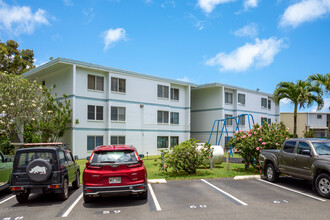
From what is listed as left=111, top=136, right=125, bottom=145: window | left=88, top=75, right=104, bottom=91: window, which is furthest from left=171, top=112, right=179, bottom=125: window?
left=88, top=75, right=104, bottom=91: window

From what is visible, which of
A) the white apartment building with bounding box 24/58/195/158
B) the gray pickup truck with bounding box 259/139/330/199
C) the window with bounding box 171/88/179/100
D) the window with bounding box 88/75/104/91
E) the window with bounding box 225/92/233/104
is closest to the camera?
the gray pickup truck with bounding box 259/139/330/199

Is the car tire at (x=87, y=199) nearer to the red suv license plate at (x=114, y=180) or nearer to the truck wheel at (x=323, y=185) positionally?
the red suv license plate at (x=114, y=180)

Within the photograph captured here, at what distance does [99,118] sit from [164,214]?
1993 centimetres

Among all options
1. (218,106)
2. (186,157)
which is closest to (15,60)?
(218,106)

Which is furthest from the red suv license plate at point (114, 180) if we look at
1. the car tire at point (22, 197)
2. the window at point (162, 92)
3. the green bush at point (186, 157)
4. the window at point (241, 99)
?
the window at point (241, 99)

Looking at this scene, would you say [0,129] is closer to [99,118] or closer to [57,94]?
[57,94]

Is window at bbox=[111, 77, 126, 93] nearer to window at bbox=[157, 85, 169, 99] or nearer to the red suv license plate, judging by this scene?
window at bbox=[157, 85, 169, 99]

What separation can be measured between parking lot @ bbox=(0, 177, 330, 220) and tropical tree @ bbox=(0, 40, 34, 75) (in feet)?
107

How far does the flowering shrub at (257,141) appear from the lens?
1459 centimetres

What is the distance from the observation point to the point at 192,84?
34.0 m

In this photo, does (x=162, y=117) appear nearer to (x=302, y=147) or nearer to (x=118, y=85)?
(x=118, y=85)

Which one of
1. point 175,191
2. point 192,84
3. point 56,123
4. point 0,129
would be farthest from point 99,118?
point 175,191

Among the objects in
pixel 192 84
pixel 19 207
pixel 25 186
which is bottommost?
pixel 19 207

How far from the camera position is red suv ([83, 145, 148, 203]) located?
8.18 metres
